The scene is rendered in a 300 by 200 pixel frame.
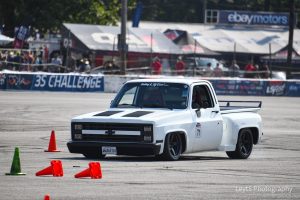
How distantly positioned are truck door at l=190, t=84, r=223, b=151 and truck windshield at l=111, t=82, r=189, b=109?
0.24 meters

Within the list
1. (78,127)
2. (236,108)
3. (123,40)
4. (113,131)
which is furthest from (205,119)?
(123,40)

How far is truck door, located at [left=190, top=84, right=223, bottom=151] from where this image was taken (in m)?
17.2

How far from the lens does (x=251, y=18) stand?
71625 millimetres

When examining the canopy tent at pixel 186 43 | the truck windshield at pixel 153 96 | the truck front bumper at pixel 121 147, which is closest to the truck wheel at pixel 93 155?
the truck front bumper at pixel 121 147

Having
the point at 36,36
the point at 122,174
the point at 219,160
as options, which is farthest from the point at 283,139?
the point at 36,36

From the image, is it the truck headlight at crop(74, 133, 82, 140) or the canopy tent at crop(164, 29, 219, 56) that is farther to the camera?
the canopy tent at crop(164, 29, 219, 56)

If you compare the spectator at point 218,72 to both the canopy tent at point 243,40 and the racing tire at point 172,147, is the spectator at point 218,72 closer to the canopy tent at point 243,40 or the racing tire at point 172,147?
the canopy tent at point 243,40

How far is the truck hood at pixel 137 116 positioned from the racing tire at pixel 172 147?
0.28m

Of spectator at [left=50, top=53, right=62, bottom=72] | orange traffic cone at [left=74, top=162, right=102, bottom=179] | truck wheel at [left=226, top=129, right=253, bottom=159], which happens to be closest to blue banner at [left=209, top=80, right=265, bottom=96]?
spectator at [left=50, top=53, right=62, bottom=72]

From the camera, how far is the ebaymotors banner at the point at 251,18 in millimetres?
71312

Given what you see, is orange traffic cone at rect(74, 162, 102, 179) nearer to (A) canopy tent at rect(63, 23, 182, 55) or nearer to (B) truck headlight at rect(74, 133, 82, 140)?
(B) truck headlight at rect(74, 133, 82, 140)

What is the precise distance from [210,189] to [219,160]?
5.34 meters

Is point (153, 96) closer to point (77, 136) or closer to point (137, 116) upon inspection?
point (137, 116)

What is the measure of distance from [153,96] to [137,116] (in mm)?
1089
